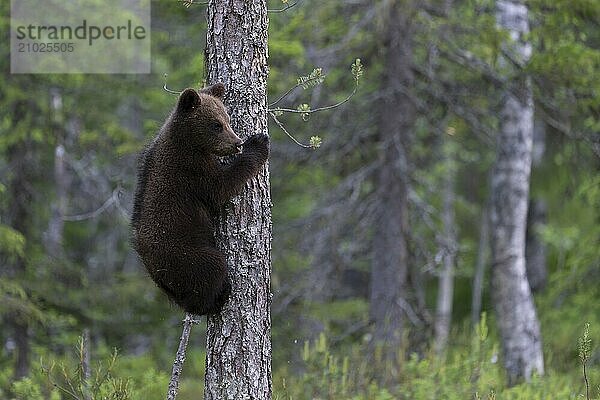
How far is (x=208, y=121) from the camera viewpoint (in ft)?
17.0

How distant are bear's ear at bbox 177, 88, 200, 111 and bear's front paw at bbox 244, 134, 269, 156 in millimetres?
397

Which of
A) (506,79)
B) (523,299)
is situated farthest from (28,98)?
(523,299)

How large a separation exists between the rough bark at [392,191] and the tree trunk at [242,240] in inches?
225

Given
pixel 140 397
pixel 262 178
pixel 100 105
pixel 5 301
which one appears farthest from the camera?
pixel 100 105

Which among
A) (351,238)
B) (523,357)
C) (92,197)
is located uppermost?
(92,197)

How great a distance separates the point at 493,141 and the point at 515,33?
1514 mm

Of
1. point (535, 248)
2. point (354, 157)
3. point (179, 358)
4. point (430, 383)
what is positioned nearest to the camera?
point (179, 358)

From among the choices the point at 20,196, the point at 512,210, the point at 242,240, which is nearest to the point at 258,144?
the point at 242,240

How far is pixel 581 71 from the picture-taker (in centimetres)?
992

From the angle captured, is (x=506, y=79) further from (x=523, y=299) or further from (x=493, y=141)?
(x=523, y=299)

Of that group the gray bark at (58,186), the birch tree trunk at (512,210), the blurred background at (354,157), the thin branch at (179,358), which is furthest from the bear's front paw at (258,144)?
the birch tree trunk at (512,210)

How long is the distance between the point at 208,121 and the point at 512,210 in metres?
6.58

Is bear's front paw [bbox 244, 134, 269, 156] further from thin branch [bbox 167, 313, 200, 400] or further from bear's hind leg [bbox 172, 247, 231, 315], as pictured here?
thin branch [bbox 167, 313, 200, 400]

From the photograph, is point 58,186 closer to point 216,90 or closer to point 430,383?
point 430,383
